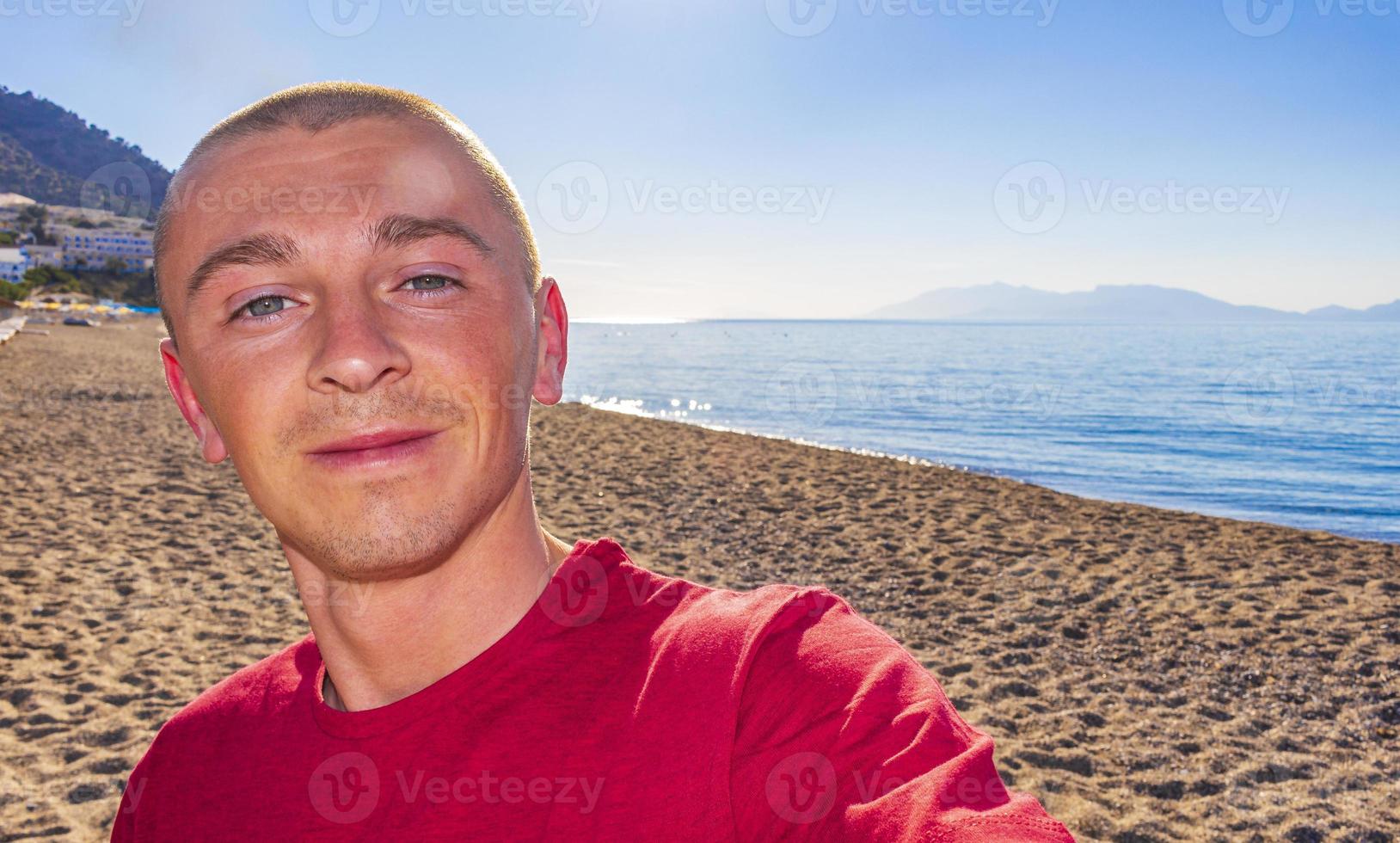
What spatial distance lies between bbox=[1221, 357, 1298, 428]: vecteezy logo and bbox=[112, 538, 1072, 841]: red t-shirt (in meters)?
34.0

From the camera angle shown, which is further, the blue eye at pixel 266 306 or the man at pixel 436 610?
the blue eye at pixel 266 306

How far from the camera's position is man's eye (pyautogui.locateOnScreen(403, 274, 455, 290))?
1408 millimetres

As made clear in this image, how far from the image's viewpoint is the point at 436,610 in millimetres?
1422

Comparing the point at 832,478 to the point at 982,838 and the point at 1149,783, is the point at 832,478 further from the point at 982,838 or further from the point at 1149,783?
the point at 982,838

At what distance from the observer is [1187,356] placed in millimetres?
69250

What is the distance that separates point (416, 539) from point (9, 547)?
33.7 ft

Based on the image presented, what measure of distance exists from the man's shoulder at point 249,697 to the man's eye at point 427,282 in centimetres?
71

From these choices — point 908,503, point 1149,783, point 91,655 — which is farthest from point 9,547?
point 908,503

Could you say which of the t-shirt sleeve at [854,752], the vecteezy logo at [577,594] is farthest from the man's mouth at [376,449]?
the t-shirt sleeve at [854,752]

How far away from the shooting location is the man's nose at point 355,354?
1.29 meters

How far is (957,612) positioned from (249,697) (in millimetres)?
7679

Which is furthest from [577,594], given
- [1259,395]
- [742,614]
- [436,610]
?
[1259,395]
